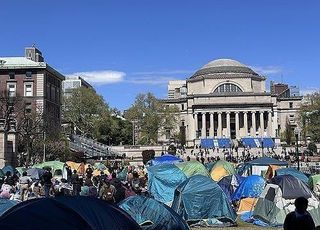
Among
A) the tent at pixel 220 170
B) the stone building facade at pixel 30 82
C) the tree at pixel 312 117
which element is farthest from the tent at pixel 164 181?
the tree at pixel 312 117

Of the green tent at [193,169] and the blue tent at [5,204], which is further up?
the green tent at [193,169]

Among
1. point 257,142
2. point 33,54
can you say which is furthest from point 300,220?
point 257,142

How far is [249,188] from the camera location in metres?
24.8

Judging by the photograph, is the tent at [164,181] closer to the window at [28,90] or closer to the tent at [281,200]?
the tent at [281,200]

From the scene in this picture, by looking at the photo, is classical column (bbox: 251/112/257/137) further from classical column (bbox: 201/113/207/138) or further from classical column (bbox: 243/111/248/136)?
classical column (bbox: 201/113/207/138)

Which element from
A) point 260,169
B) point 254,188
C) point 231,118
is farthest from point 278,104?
point 254,188

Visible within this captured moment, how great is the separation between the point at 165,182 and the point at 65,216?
18554mm

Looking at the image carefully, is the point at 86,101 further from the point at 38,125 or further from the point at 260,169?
the point at 260,169

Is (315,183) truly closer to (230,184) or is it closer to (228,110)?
(230,184)

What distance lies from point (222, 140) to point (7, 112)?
186ft

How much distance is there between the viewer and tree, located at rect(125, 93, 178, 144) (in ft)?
348

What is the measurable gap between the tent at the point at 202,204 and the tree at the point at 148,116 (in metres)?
85.0

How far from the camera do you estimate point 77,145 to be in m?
82.9

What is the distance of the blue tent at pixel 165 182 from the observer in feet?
86.9
